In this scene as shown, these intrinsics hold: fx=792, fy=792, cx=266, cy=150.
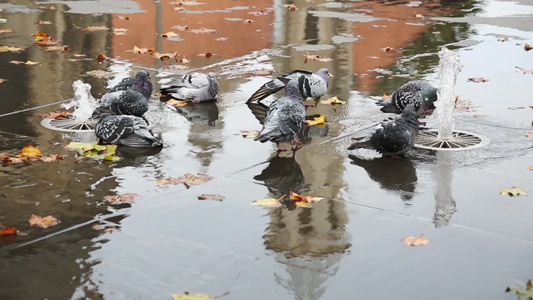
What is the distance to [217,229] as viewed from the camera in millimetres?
5277

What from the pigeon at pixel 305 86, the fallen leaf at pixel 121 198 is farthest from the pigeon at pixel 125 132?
the pigeon at pixel 305 86

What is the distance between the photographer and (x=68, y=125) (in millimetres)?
7934

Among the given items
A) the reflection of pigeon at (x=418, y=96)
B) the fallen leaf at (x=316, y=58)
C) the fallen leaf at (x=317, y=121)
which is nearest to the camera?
the reflection of pigeon at (x=418, y=96)

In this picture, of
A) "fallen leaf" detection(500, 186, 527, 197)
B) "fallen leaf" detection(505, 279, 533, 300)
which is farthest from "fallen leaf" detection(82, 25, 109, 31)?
"fallen leaf" detection(505, 279, 533, 300)

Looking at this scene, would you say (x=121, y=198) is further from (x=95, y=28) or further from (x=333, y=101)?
(x=95, y=28)

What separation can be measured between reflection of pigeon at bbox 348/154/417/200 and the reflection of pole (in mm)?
203

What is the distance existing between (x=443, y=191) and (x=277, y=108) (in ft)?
Result: 5.55

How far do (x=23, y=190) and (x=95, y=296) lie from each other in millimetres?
1991

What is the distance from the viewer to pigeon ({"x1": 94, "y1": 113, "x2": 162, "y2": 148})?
7.13 m

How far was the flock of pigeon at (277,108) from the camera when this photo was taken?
6812 millimetres

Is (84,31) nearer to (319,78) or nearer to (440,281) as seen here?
(319,78)

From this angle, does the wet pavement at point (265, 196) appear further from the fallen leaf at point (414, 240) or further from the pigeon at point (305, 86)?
the pigeon at point (305, 86)

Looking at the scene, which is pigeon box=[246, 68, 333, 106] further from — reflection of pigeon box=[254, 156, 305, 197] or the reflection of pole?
the reflection of pole

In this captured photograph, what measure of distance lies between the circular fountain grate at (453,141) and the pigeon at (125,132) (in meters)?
2.46
